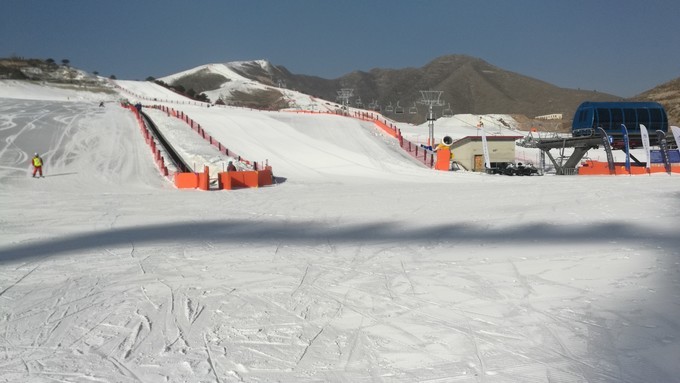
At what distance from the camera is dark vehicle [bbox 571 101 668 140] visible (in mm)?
32938

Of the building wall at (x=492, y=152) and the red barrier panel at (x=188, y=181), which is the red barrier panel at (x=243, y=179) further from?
the building wall at (x=492, y=152)

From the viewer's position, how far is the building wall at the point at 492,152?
33500 millimetres

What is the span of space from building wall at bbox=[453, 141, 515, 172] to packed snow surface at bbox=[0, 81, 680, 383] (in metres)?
17.7

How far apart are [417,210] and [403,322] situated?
823 cm

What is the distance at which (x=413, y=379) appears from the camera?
407 centimetres

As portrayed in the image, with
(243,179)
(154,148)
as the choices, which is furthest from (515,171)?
(154,148)

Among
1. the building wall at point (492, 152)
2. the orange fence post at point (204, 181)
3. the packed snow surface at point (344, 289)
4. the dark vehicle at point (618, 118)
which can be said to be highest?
the dark vehicle at point (618, 118)

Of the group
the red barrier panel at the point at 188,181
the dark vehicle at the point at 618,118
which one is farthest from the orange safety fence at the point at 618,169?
the red barrier panel at the point at 188,181

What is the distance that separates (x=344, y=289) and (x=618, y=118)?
104 feet

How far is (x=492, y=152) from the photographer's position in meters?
33.7

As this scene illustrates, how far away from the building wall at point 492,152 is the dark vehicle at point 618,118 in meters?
3.93

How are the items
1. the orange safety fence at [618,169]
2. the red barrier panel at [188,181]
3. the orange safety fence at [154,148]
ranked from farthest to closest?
the orange safety fence at [618,169]
the orange safety fence at [154,148]
the red barrier panel at [188,181]

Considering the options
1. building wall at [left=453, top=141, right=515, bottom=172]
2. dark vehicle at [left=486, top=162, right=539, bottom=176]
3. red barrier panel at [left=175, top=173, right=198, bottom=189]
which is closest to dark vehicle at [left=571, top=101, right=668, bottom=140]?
building wall at [left=453, top=141, right=515, bottom=172]

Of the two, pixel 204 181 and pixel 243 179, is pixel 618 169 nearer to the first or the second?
pixel 243 179
